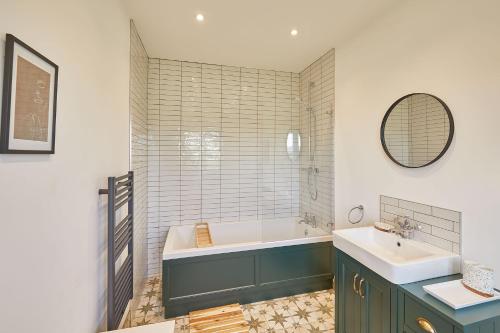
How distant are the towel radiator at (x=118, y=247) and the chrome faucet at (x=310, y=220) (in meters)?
2.28

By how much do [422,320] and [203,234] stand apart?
2.38 m

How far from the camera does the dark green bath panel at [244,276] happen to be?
2.31 metres

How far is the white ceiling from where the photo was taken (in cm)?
202

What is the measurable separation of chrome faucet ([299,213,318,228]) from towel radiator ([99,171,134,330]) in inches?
89.8

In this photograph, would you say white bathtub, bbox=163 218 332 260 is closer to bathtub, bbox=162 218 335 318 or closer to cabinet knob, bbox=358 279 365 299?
bathtub, bbox=162 218 335 318

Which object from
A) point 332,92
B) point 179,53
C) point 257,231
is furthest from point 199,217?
point 332,92

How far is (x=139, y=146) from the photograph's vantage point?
2693 millimetres

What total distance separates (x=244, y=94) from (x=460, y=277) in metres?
3.03

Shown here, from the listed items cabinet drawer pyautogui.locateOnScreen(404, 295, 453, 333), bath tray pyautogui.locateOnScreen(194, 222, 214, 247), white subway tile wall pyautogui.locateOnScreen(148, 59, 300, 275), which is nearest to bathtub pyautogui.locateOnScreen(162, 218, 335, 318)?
bath tray pyautogui.locateOnScreen(194, 222, 214, 247)

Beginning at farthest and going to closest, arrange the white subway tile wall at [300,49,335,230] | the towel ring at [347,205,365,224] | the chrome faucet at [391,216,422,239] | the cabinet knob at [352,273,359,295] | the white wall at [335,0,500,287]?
the white subway tile wall at [300,49,335,230], the towel ring at [347,205,365,224], the chrome faucet at [391,216,422,239], the cabinet knob at [352,273,359,295], the white wall at [335,0,500,287]

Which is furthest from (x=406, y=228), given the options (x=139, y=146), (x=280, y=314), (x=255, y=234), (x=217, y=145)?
(x=139, y=146)

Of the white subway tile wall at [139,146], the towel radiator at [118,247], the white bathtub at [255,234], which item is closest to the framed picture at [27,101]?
the towel radiator at [118,247]

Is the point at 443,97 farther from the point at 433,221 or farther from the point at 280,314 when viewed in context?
the point at 280,314

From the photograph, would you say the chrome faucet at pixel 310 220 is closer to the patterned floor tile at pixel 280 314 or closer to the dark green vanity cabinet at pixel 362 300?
the patterned floor tile at pixel 280 314
